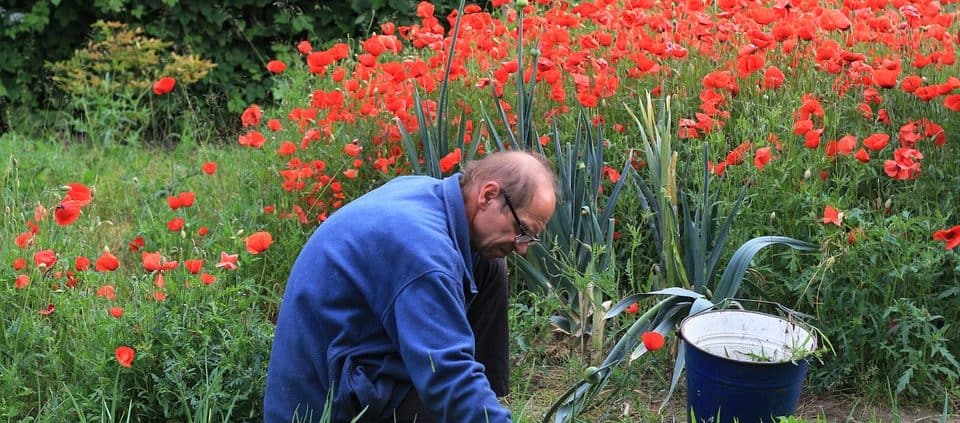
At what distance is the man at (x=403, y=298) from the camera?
2359mm

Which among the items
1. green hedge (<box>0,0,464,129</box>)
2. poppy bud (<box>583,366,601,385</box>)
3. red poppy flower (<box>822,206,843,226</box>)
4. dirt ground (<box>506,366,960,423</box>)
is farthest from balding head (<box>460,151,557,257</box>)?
green hedge (<box>0,0,464,129</box>)

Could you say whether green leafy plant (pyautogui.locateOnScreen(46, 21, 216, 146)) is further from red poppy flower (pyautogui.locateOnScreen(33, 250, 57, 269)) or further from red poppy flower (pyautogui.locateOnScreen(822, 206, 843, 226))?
red poppy flower (pyautogui.locateOnScreen(822, 206, 843, 226))

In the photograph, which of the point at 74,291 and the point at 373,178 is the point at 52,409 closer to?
the point at 74,291

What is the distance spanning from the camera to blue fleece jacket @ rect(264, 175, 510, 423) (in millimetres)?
2355

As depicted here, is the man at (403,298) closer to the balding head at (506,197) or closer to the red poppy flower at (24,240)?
the balding head at (506,197)

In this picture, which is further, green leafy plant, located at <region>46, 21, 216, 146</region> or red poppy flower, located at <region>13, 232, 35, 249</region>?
green leafy plant, located at <region>46, 21, 216, 146</region>

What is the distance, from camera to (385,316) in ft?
8.02

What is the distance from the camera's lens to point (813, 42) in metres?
4.20

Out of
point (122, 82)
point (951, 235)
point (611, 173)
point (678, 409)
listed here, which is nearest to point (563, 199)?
point (611, 173)

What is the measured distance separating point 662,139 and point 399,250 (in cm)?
122

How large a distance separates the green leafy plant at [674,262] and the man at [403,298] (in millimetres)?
538

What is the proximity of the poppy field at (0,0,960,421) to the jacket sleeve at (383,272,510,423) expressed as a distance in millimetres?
606

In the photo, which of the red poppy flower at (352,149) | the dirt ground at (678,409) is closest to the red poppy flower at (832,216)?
the dirt ground at (678,409)

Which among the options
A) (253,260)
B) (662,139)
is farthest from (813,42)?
(253,260)
